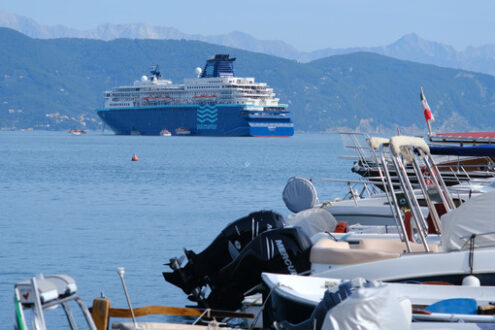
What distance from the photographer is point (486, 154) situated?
1228cm

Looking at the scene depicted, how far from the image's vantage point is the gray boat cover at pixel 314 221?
11234 millimetres

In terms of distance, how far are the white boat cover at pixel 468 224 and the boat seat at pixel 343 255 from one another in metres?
0.48

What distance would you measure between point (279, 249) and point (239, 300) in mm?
703

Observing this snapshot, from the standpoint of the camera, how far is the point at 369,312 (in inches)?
207

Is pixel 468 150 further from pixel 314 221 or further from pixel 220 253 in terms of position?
pixel 220 253

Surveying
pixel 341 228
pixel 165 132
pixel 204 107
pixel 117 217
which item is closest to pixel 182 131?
pixel 165 132

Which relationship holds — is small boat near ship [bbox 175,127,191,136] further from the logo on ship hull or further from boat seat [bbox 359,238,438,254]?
boat seat [bbox 359,238,438,254]

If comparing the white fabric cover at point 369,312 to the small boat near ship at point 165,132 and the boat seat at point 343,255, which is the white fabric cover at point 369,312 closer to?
the boat seat at point 343,255

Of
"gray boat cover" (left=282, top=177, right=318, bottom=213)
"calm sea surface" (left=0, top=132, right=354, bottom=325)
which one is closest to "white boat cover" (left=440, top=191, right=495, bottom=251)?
"calm sea surface" (left=0, top=132, right=354, bottom=325)

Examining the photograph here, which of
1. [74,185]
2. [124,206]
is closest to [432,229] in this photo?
[124,206]

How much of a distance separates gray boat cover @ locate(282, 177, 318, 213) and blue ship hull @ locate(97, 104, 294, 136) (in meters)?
88.0

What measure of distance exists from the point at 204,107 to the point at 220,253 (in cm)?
9803

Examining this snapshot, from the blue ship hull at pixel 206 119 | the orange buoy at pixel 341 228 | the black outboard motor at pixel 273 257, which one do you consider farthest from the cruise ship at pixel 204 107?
the black outboard motor at pixel 273 257

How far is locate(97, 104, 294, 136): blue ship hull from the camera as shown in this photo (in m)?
104
